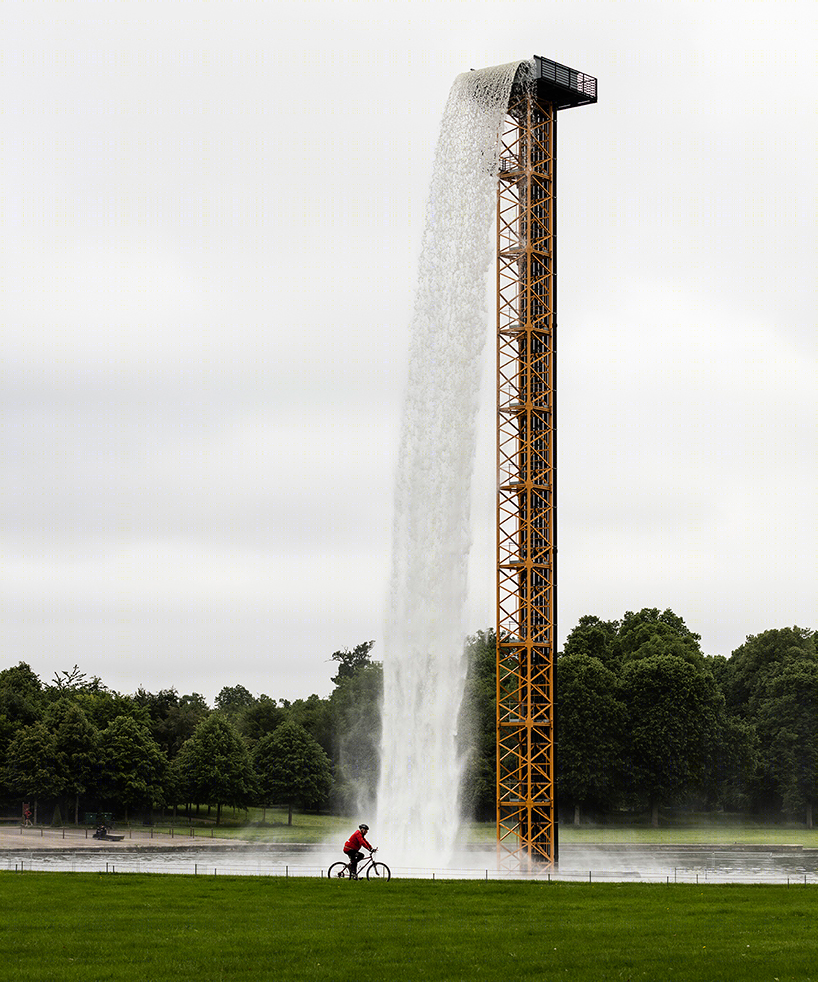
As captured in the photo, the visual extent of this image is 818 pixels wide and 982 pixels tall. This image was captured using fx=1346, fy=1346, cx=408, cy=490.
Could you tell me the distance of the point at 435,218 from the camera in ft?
184

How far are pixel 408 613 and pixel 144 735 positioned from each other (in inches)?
1521

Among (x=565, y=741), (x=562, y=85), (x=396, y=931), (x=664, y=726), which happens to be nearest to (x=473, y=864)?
(x=396, y=931)

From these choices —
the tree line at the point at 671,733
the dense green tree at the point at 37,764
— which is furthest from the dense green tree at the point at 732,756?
the dense green tree at the point at 37,764

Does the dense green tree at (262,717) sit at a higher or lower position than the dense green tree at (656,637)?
lower

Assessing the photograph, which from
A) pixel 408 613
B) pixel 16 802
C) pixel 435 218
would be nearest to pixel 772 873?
pixel 408 613

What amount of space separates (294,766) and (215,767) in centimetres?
733

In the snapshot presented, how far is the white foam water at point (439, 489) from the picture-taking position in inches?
2047

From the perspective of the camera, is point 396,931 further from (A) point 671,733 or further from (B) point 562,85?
(A) point 671,733

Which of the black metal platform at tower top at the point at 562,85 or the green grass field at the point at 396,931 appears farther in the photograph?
the black metal platform at tower top at the point at 562,85

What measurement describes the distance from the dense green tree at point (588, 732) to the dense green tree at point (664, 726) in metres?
1.26

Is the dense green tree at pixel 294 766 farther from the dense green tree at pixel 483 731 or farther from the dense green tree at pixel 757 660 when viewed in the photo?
the dense green tree at pixel 757 660

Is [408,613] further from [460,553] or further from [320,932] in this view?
[320,932]

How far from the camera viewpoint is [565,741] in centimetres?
9400

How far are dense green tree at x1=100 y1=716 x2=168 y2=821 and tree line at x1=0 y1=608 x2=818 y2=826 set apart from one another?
10cm
